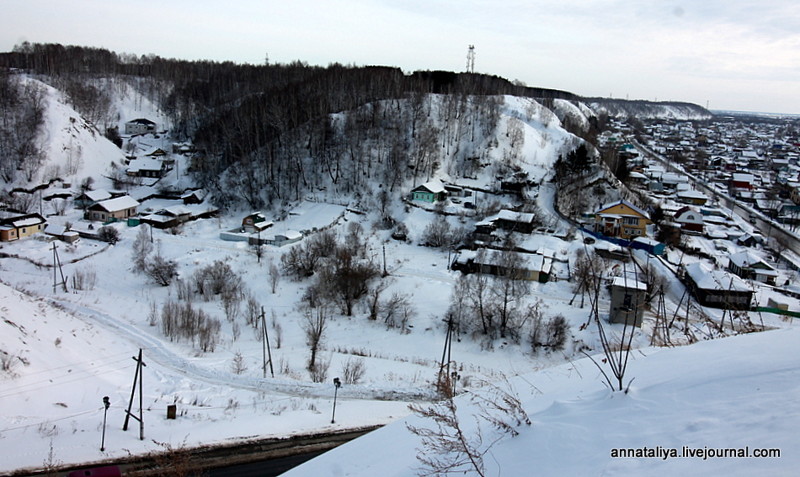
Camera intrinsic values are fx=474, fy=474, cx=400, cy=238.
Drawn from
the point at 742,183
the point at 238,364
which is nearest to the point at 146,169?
the point at 238,364

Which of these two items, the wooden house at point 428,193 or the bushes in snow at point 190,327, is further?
the wooden house at point 428,193

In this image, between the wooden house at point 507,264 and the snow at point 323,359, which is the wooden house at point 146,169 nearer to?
the snow at point 323,359

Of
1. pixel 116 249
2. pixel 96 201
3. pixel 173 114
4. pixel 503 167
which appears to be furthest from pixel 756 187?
pixel 173 114

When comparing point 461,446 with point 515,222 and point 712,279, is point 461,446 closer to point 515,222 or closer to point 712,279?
point 712,279

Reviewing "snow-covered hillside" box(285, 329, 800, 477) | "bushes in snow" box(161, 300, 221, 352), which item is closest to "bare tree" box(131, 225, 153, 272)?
"bushes in snow" box(161, 300, 221, 352)

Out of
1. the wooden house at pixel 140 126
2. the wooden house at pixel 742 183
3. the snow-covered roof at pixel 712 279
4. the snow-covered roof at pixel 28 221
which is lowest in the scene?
the snow-covered roof at pixel 28 221

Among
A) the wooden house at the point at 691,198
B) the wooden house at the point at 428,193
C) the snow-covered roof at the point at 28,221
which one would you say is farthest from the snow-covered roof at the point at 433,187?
the snow-covered roof at the point at 28,221

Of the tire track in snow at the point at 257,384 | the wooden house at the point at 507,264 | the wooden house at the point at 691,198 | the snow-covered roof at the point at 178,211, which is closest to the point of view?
the tire track in snow at the point at 257,384
